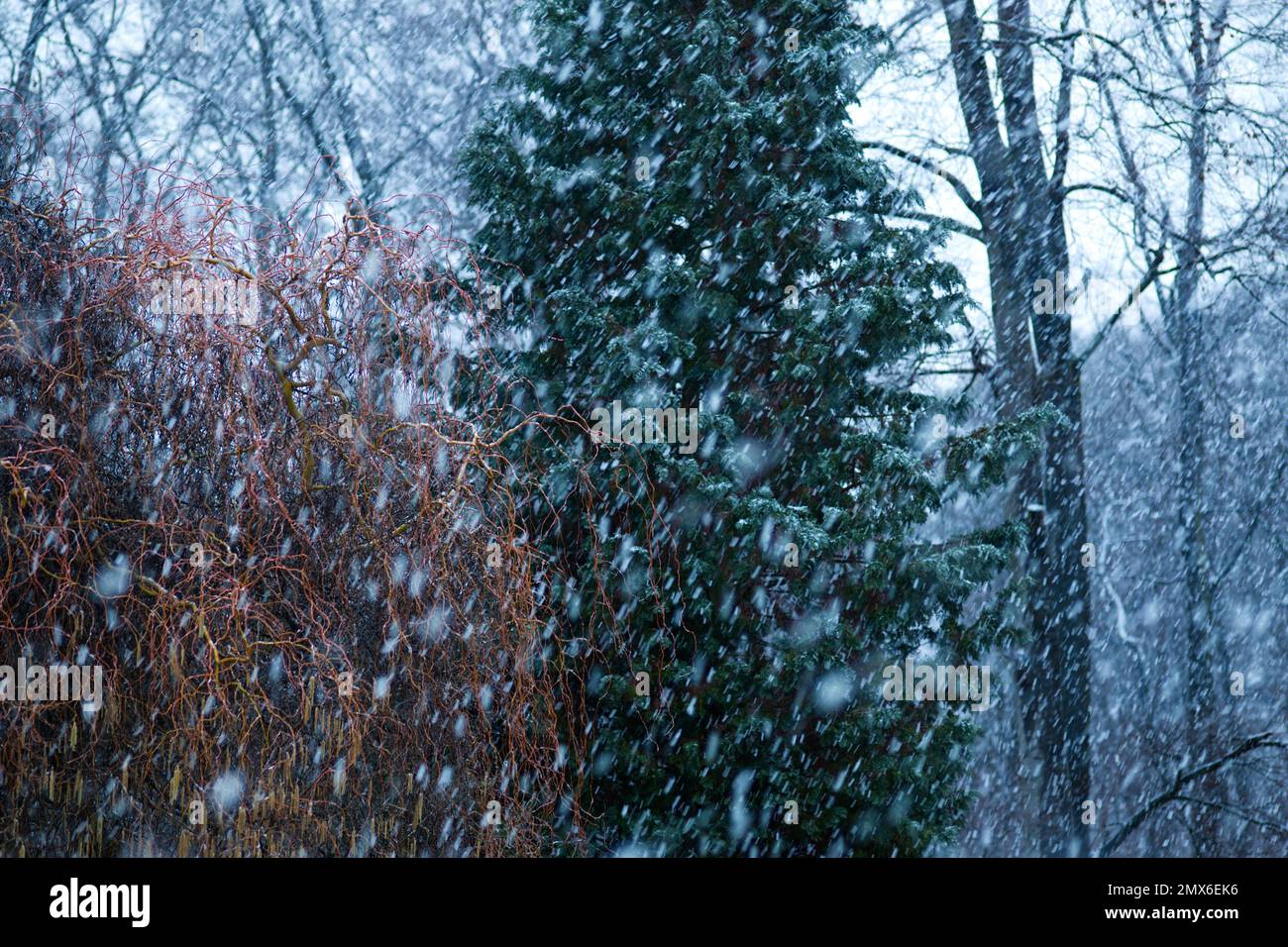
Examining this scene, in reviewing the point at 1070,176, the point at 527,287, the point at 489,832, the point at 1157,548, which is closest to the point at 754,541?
the point at 527,287

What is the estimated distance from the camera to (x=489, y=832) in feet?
11.7

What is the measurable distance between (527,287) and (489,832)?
2704 mm

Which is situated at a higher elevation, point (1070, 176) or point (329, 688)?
point (1070, 176)

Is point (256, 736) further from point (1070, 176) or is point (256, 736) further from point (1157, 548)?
point (1157, 548)

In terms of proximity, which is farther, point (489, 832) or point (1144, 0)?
point (1144, 0)

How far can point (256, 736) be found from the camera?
130 inches

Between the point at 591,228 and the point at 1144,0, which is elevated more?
the point at 1144,0
